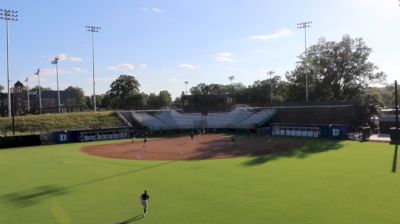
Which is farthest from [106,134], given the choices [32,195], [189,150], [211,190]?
[211,190]

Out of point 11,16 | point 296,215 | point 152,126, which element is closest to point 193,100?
point 152,126

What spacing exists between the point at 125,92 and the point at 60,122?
187 ft

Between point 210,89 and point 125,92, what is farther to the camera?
point 210,89

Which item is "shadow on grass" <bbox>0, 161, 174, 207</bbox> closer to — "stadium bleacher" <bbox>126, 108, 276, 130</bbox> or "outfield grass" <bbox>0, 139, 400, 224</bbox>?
"outfield grass" <bbox>0, 139, 400, 224</bbox>

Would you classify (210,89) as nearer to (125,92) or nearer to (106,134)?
(125,92)

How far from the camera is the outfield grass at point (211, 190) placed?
20406 mm

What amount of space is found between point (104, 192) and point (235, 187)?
355 inches

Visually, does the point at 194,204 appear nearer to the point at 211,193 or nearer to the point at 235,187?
the point at 211,193

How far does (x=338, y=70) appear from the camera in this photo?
84.5 m

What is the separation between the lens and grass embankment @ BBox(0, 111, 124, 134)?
71.1m

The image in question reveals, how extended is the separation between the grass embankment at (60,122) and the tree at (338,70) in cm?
4369

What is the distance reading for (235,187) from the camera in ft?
89.2

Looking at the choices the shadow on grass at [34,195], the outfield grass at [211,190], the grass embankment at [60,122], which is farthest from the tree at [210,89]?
the shadow on grass at [34,195]

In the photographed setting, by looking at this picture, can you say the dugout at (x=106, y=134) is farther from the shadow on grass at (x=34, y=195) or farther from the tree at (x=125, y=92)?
the tree at (x=125, y=92)
